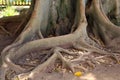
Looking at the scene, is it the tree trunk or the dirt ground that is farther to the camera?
the tree trunk

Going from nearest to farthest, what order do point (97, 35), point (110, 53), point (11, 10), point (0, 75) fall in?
point (0, 75) → point (110, 53) → point (97, 35) → point (11, 10)

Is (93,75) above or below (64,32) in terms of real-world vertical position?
below

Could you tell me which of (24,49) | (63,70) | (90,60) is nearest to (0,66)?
(24,49)

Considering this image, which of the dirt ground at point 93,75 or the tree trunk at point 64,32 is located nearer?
the dirt ground at point 93,75

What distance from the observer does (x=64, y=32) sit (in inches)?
268

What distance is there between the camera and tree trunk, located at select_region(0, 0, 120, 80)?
17.6ft

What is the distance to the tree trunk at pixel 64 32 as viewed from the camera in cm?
537

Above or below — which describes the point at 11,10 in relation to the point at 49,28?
below

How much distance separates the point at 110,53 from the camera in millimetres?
6004

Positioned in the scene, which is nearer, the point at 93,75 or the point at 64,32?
the point at 93,75

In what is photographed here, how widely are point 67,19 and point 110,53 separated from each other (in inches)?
57.3

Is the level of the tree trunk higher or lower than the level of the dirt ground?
higher

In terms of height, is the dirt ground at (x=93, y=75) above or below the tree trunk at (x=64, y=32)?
below

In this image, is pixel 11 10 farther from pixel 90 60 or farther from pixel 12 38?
pixel 90 60
